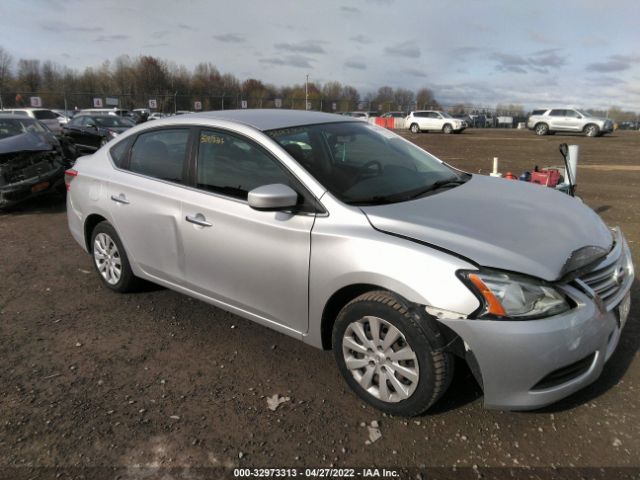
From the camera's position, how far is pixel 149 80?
2616 inches

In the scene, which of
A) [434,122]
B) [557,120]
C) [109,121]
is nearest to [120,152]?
[109,121]

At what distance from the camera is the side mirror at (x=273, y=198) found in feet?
9.41

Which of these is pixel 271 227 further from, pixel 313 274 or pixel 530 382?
pixel 530 382

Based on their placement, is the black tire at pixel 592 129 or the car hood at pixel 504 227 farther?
the black tire at pixel 592 129

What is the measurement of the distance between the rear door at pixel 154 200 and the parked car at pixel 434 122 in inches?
1325

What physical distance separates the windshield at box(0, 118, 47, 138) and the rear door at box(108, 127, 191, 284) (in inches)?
226

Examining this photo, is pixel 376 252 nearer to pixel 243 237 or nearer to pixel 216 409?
pixel 243 237

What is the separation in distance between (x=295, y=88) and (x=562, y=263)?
85.9m

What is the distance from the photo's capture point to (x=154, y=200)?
384 centimetres

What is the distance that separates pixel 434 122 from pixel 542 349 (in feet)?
116

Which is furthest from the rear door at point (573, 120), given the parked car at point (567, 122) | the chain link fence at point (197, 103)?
the chain link fence at point (197, 103)

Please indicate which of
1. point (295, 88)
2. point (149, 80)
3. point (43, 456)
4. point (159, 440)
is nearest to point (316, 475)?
point (159, 440)

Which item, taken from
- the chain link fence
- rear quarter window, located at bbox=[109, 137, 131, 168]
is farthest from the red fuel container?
the chain link fence

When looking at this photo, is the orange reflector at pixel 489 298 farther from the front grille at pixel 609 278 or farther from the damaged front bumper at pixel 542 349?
the front grille at pixel 609 278
